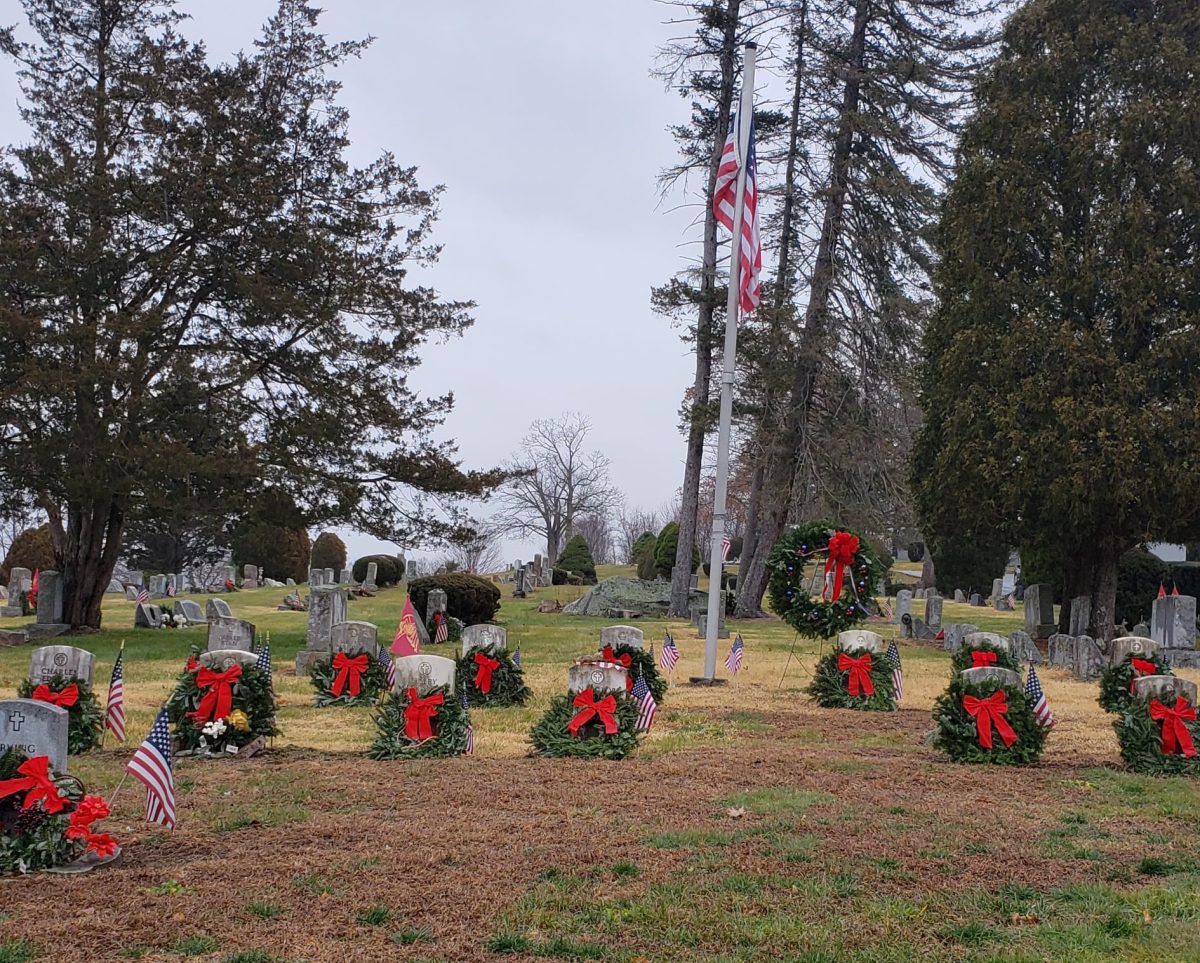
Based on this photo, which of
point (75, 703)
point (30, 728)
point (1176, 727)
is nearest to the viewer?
point (30, 728)

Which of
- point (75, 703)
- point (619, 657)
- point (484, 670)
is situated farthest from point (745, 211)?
point (75, 703)

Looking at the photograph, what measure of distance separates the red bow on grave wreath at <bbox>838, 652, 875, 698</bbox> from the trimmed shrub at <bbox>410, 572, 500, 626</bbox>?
11.5 meters

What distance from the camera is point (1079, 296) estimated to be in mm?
21625

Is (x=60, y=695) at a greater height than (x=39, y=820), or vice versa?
(x=60, y=695)

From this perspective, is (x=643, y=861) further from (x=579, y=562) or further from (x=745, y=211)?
(x=579, y=562)

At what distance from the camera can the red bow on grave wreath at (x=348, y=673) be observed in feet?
43.4

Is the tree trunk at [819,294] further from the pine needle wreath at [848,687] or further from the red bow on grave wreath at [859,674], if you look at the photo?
the red bow on grave wreath at [859,674]

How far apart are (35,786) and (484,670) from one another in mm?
7178

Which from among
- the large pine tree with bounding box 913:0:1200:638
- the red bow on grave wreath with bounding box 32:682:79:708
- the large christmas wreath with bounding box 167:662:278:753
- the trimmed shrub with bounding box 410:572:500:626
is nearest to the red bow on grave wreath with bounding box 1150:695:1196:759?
the large christmas wreath with bounding box 167:662:278:753

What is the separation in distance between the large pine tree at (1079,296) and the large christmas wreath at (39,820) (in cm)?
1785

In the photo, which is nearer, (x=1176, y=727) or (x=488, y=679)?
(x=1176, y=727)

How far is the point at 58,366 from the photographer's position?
21.7 m

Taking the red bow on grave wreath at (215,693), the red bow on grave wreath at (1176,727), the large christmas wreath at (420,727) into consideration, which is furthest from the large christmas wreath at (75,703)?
the red bow on grave wreath at (1176,727)

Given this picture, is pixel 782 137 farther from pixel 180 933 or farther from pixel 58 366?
pixel 180 933
